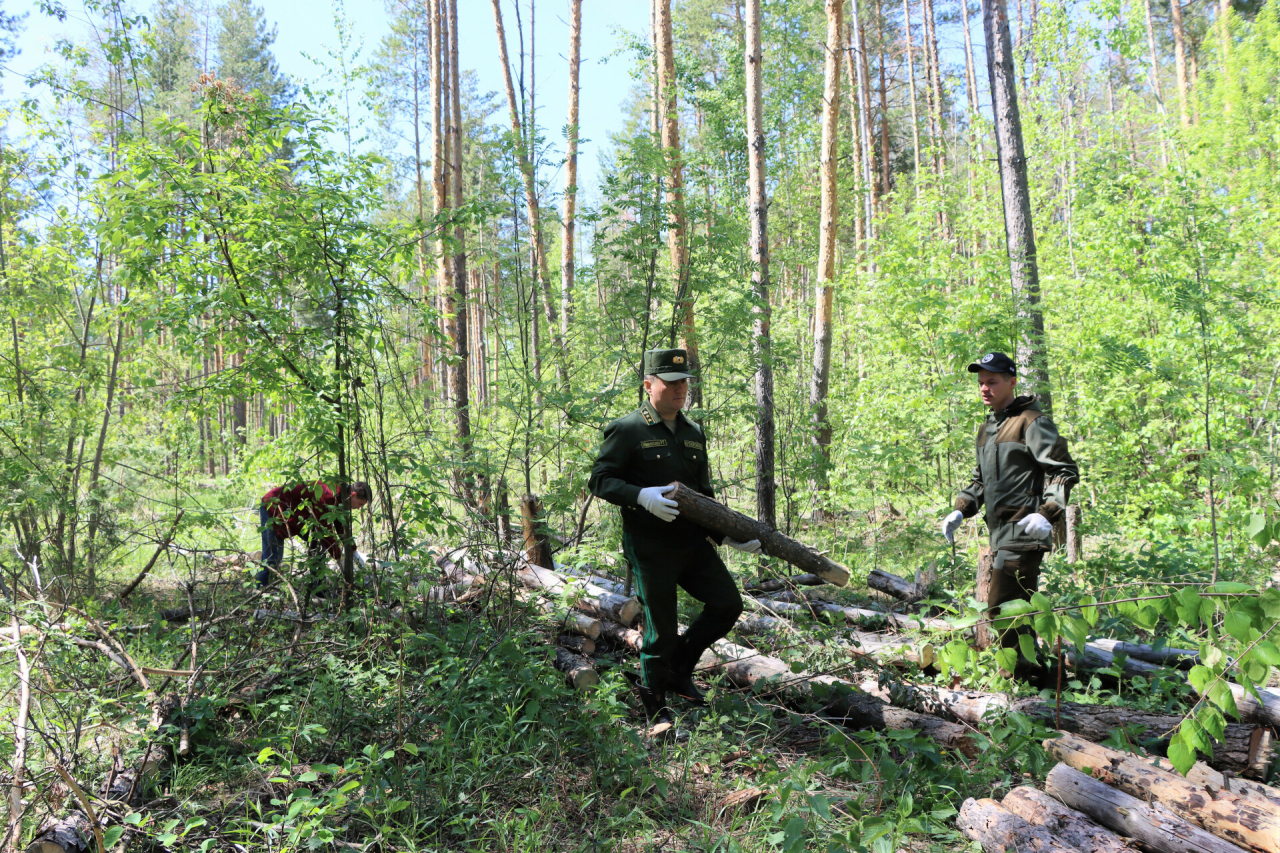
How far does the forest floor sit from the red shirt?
528 millimetres

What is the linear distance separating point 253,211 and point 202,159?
679 mm

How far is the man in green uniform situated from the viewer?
4133mm

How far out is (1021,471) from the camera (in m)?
4.59

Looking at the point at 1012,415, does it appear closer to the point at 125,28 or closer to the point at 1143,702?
the point at 1143,702

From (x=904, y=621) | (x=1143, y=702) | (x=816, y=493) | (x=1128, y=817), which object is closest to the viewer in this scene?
(x=1128, y=817)

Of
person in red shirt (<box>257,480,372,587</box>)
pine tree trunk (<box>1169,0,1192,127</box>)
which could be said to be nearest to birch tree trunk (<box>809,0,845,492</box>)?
person in red shirt (<box>257,480,372,587</box>)

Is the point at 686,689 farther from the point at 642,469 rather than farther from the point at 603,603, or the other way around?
the point at 642,469

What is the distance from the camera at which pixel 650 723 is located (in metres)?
4.09

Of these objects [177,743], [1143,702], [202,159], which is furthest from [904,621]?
[202,159]

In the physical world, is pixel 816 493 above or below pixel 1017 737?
above

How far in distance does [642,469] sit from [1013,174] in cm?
580

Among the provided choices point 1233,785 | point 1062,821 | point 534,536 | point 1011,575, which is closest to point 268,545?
point 534,536

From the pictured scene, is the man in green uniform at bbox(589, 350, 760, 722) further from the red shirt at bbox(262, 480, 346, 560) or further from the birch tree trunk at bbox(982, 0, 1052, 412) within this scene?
the birch tree trunk at bbox(982, 0, 1052, 412)

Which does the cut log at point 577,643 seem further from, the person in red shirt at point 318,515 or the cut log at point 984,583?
the cut log at point 984,583
